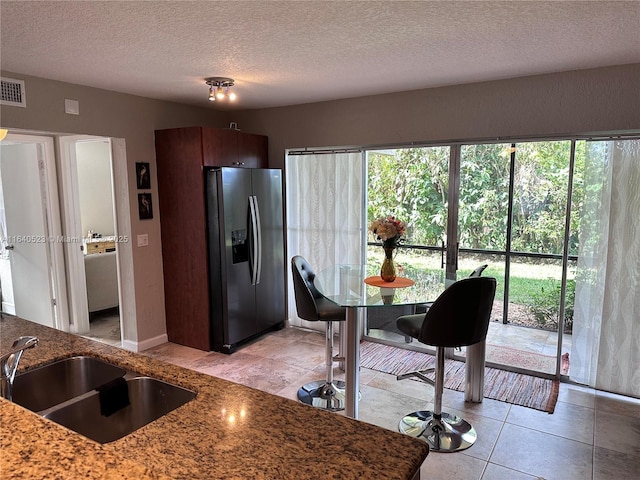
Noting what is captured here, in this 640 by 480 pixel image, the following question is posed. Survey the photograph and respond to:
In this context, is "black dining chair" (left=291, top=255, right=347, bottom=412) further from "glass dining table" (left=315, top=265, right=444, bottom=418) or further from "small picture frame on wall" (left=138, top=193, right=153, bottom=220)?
"small picture frame on wall" (left=138, top=193, right=153, bottom=220)

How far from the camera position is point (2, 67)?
312cm

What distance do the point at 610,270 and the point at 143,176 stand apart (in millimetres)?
4136

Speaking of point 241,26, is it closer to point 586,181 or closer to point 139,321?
point 586,181

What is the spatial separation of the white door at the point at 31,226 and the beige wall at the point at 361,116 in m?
1.07

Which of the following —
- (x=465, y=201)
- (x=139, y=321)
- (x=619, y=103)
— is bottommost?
(x=139, y=321)

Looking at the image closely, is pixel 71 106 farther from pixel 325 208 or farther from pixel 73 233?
pixel 325 208

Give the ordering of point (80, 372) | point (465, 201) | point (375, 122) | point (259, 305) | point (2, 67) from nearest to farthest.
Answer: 1. point (80, 372)
2. point (2, 67)
3. point (465, 201)
4. point (375, 122)
5. point (259, 305)

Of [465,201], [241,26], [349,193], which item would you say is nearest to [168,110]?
[349,193]

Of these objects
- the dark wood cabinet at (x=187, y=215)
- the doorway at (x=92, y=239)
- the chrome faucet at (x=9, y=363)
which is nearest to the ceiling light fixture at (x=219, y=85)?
the dark wood cabinet at (x=187, y=215)

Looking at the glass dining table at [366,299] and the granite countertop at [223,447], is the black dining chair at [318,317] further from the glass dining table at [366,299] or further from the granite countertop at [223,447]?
the granite countertop at [223,447]

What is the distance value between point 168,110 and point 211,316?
7.05ft

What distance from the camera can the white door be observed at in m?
4.51

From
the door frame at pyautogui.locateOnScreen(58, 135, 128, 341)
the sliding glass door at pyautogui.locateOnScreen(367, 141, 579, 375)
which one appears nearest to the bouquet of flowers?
the sliding glass door at pyautogui.locateOnScreen(367, 141, 579, 375)

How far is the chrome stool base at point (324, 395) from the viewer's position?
3.24 m
